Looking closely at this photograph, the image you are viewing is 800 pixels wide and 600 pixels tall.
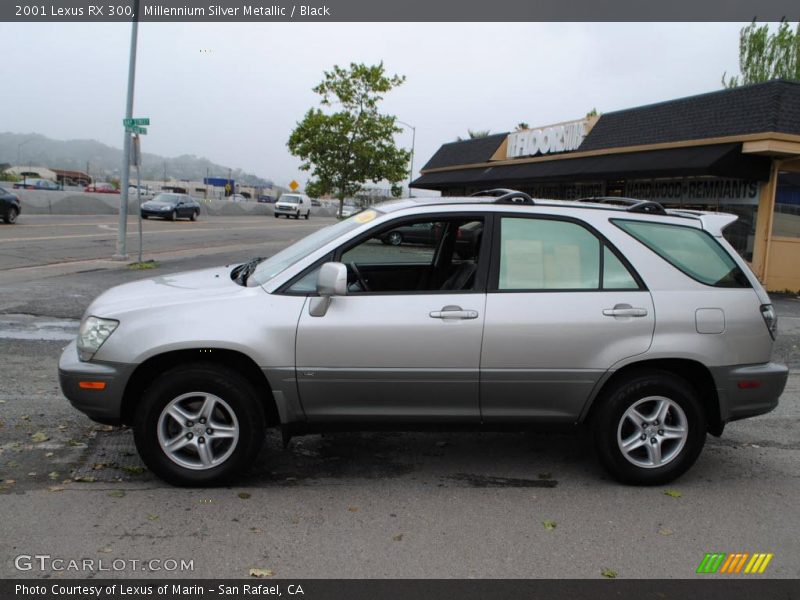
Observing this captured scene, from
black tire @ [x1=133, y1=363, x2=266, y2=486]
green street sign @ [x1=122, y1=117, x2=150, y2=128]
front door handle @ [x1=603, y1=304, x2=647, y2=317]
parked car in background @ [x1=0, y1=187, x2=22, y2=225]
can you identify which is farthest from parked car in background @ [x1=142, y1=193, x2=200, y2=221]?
front door handle @ [x1=603, y1=304, x2=647, y2=317]

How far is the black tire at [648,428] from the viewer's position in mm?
4379

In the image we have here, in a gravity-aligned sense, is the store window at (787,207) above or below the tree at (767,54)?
below

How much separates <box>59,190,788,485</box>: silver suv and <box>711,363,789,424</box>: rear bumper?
11 mm

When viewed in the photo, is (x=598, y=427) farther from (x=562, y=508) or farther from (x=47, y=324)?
(x=47, y=324)

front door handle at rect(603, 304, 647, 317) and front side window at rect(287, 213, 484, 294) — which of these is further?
front side window at rect(287, 213, 484, 294)

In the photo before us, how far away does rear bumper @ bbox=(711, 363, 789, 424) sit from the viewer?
443 cm

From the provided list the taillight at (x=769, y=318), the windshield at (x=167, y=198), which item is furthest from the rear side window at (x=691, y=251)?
the windshield at (x=167, y=198)

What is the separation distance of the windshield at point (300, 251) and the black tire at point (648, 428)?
6.40 ft

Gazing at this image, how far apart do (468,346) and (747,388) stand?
1.83m

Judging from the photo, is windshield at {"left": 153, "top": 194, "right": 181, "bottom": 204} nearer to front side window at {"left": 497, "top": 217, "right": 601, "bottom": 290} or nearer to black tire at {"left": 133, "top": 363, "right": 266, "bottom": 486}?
black tire at {"left": 133, "top": 363, "right": 266, "bottom": 486}

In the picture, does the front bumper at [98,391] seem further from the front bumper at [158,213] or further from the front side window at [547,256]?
the front bumper at [158,213]

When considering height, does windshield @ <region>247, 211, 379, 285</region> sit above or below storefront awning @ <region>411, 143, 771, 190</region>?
below
